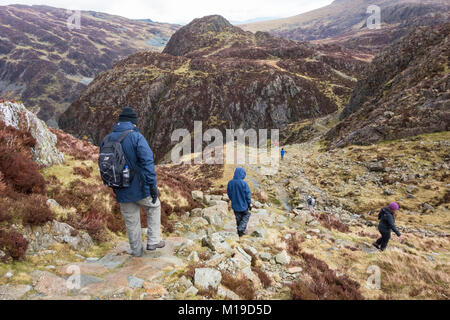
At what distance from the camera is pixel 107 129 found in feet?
237

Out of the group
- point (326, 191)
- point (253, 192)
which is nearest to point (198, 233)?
point (253, 192)

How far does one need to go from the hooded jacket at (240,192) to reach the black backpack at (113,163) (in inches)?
171

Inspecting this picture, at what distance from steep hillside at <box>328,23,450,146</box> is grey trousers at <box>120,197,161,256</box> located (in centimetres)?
2642

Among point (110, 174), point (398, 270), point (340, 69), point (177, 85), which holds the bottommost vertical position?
point (398, 270)

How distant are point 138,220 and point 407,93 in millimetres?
34056

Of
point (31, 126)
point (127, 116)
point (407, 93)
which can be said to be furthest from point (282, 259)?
point (407, 93)

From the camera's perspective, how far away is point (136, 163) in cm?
527

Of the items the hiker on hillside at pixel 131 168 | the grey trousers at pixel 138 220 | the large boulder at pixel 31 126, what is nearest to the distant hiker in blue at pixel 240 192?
the grey trousers at pixel 138 220

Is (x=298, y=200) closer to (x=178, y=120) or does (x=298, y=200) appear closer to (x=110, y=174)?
(x=110, y=174)

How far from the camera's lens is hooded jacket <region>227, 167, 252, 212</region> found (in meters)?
8.35

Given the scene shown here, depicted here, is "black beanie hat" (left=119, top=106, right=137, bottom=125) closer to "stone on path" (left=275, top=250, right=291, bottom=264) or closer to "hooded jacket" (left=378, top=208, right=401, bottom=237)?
"stone on path" (left=275, top=250, right=291, bottom=264)

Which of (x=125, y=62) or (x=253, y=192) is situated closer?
(x=253, y=192)

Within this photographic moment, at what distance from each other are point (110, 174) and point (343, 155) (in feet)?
82.5
